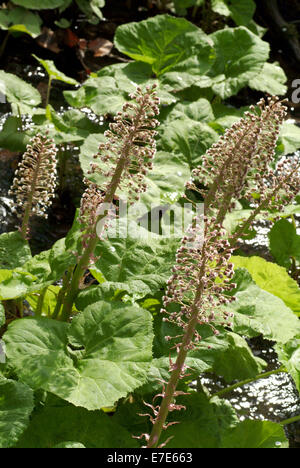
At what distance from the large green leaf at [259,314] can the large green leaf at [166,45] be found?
219 centimetres

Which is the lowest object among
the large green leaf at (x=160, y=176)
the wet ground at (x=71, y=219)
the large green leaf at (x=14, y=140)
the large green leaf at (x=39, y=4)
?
the wet ground at (x=71, y=219)

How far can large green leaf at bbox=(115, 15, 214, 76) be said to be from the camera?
172 inches

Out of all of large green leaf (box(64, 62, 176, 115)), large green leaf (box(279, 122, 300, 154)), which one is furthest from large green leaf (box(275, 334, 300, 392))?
large green leaf (box(64, 62, 176, 115))

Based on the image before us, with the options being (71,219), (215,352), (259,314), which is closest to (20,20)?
(71,219)

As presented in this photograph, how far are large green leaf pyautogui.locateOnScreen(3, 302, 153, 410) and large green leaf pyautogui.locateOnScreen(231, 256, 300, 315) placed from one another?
0.83 metres

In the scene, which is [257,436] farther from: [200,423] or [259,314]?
[259,314]

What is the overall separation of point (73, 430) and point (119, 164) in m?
1.01

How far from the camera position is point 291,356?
2.52 metres

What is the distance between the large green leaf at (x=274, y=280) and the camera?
2924 mm

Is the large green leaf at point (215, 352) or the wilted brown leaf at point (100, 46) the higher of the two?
the wilted brown leaf at point (100, 46)

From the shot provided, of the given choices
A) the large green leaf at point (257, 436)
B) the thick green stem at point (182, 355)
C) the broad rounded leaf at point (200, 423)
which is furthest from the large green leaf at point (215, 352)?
the large green leaf at point (257, 436)

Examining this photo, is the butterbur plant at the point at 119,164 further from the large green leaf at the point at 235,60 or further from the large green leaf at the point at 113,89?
the large green leaf at the point at 235,60
